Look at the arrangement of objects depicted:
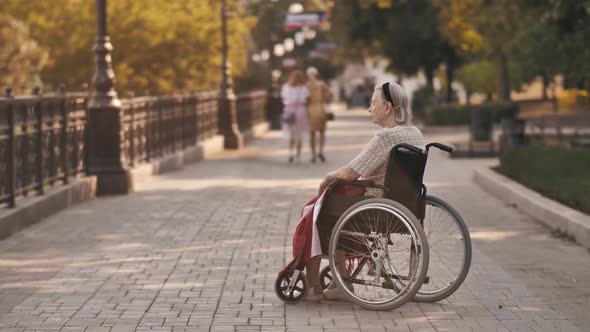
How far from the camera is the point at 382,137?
6.95 metres

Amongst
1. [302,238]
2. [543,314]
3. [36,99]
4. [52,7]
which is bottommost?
[543,314]

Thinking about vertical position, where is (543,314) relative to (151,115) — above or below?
below

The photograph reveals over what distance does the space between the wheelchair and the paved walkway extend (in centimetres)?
14

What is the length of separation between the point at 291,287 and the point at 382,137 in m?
1.10

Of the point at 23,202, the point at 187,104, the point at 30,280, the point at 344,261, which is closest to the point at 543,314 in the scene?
the point at 344,261

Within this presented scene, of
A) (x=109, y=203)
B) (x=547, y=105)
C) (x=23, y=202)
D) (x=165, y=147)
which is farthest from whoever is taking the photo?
(x=547, y=105)

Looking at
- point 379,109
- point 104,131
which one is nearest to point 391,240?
point 379,109

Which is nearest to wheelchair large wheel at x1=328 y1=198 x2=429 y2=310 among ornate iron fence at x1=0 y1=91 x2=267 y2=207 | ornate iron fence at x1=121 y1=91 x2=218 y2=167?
ornate iron fence at x1=0 y1=91 x2=267 y2=207

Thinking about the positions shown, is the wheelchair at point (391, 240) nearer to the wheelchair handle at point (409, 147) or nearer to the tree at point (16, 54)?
the wheelchair handle at point (409, 147)

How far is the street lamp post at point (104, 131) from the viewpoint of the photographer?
573 inches

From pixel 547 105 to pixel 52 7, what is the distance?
25.3m

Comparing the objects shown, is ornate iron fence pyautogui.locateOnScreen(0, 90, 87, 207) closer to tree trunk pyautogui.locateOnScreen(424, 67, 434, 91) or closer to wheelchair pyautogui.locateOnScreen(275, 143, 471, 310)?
wheelchair pyautogui.locateOnScreen(275, 143, 471, 310)

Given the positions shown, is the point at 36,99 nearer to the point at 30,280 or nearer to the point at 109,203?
the point at 109,203

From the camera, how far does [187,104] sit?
21844mm
